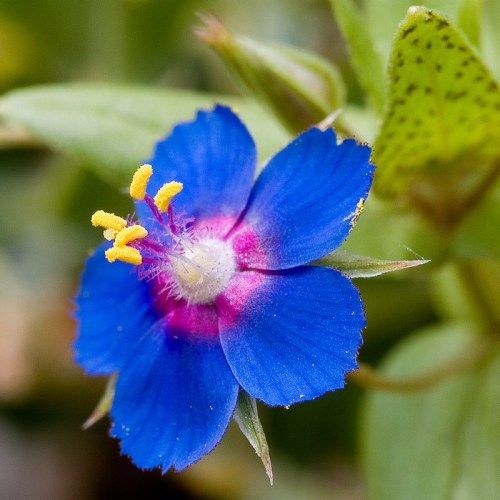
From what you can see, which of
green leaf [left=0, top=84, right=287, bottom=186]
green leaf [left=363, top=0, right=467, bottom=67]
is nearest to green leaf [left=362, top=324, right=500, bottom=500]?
green leaf [left=0, top=84, right=287, bottom=186]

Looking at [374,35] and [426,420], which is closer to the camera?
[374,35]

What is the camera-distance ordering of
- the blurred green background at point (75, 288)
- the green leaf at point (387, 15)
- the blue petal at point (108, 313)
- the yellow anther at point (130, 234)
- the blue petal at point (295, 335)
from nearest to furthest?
the blue petal at point (295, 335) → the yellow anther at point (130, 234) → the blue petal at point (108, 313) → the green leaf at point (387, 15) → the blurred green background at point (75, 288)

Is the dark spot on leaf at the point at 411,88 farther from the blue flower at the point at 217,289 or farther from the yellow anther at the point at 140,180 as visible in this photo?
the yellow anther at the point at 140,180

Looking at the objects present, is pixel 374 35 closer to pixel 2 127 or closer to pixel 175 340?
pixel 175 340

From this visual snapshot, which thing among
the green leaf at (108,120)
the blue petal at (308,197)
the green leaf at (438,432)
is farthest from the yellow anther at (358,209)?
the green leaf at (438,432)

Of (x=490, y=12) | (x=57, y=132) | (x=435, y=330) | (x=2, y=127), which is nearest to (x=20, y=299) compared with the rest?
(x=2, y=127)

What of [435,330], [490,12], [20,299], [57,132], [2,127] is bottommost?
Result: [20,299]

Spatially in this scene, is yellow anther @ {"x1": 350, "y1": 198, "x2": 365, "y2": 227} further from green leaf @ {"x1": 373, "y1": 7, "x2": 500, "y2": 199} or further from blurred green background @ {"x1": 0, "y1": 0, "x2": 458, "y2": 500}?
blurred green background @ {"x1": 0, "y1": 0, "x2": 458, "y2": 500}
